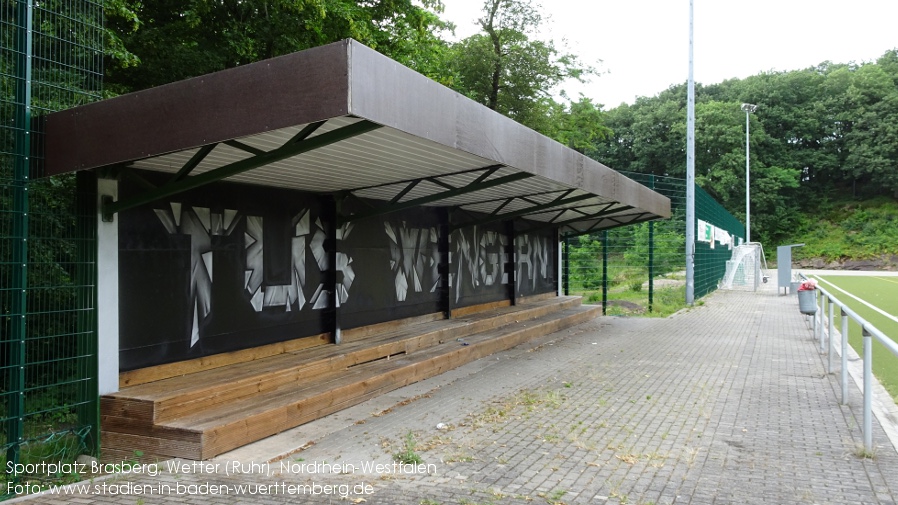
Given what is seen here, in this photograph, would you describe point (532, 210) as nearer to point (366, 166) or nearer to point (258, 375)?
point (366, 166)

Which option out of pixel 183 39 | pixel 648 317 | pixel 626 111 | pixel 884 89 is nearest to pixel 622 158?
pixel 626 111

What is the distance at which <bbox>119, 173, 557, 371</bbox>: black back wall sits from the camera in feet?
20.5

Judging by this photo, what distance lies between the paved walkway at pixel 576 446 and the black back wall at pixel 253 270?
5.29 feet

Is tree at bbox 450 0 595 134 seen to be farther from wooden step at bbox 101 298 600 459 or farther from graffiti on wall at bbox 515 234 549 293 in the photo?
wooden step at bbox 101 298 600 459

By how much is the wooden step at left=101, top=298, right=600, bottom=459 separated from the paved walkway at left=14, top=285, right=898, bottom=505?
0.19 m

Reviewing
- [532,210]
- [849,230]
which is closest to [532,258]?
[532,210]

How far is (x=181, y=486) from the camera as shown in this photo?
467cm

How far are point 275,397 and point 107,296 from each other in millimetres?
1834

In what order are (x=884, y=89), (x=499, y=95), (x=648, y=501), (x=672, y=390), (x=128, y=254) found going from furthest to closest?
1. (x=884, y=89)
2. (x=499, y=95)
3. (x=672, y=390)
4. (x=128, y=254)
5. (x=648, y=501)

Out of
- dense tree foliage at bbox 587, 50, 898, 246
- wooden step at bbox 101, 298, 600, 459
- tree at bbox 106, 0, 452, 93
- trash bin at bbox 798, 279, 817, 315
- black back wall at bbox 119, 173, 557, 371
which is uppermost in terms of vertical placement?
dense tree foliage at bbox 587, 50, 898, 246

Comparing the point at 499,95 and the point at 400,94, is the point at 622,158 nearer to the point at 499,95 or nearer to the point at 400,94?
the point at 499,95

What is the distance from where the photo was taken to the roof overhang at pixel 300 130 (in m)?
4.52

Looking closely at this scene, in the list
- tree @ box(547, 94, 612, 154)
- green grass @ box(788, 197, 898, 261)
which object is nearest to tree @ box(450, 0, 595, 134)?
tree @ box(547, 94, 612, 154)

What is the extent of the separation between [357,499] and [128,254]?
3.36 metres
